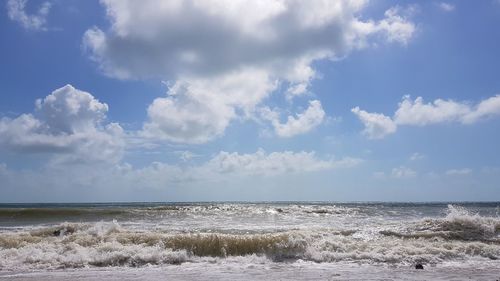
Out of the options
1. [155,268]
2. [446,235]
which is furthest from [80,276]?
[446,235]

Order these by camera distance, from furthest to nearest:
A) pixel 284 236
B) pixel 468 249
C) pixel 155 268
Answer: pixel 284 236
pixel 468 249
pixel 155 268

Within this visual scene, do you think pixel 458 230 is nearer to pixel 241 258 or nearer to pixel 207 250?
pixel 241 258

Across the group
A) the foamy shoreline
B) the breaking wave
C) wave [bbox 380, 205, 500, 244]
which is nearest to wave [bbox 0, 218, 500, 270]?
the breaking wave

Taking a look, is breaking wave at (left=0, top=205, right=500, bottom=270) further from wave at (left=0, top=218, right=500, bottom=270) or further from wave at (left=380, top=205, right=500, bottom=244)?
wave at (left=380, top=205, right=500, bottom=244)

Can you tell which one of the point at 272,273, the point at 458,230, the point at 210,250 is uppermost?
the point at 458,230

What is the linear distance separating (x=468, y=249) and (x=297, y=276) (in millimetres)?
7827

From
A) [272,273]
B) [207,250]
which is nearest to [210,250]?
[207,250]

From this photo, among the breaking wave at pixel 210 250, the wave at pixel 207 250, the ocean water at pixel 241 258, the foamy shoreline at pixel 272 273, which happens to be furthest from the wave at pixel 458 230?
the foamy shoreline at pixel 272 273

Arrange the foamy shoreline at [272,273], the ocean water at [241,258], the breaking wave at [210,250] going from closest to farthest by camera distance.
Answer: the foamy shoreline at [272,273] < the ocean water at [241,258] < the breaking wave at [210,250]

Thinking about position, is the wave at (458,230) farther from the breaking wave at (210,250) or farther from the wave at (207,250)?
the wave at (207,250)

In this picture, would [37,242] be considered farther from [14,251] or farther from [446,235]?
[446,235]

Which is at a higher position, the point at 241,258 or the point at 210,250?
the point at 210,250

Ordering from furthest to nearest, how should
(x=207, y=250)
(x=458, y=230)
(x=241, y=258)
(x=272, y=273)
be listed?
(x=458, y=230)
(x=207, y=250)
(x=241, y=258)
(x=272, y=273)

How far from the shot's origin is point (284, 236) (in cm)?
1705
